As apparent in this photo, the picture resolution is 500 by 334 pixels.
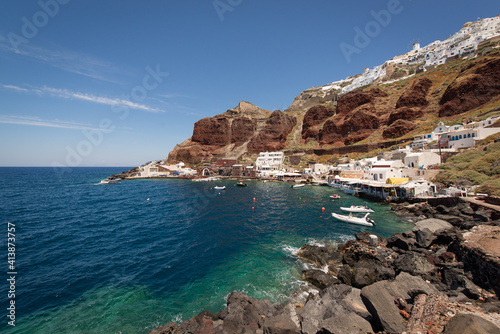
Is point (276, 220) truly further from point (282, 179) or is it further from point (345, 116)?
point (345, 116)

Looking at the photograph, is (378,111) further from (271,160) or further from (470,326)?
(470,326)

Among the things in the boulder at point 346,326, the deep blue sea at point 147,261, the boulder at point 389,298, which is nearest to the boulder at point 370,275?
the boulder at point 389,298

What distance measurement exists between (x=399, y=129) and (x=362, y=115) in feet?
55.2

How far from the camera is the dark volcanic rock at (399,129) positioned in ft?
213

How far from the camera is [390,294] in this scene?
353 inches

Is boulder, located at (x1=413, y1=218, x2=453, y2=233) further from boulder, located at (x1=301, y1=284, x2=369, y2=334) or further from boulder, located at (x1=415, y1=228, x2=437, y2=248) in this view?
boulder, located at (x1=301, y1=284, x2=369, y2=334)

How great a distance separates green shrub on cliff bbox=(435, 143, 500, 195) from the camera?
26391 mm

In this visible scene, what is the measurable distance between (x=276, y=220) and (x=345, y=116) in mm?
78223

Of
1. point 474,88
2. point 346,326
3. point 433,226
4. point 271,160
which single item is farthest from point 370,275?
point 474,88

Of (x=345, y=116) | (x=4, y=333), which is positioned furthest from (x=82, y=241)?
(x=345, y=116)

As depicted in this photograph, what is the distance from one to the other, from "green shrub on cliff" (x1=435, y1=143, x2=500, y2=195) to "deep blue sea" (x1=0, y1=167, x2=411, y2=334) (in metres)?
10.7

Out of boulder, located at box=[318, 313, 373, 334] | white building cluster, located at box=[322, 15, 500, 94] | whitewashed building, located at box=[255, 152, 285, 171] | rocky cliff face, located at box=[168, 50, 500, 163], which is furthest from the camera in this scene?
white building cluster, located at box=[322, 15, 500, 94]

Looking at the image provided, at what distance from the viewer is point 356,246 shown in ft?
55.2

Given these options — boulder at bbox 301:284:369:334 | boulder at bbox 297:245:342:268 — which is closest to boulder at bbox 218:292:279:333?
boulder at bbox 301:284:369:334
